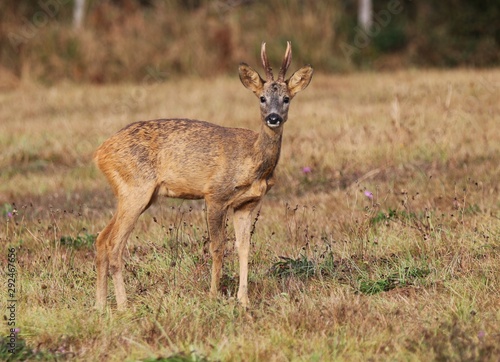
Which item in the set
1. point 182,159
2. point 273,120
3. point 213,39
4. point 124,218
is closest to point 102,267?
point 124,218

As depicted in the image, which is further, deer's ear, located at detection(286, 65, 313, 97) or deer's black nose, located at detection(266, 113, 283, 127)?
deer's ear, located at detection(286, 65, 313, 97)

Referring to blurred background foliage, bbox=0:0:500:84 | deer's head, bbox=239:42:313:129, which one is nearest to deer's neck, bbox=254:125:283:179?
deer's head, bbox=239:42:313:129

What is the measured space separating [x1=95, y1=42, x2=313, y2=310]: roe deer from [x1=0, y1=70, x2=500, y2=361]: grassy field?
0.32 meters

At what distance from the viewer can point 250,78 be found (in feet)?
21.9

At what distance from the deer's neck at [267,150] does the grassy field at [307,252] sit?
2.48 feet

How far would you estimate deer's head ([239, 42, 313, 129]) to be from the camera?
6.35 meters

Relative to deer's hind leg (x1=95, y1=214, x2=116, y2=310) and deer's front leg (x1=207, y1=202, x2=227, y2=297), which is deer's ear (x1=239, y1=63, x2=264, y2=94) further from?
deer's hind leg (x1=95, y1=214, x2=116, y2=310)

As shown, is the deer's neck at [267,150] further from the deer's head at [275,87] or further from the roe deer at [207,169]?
the deer's head at [275,87]

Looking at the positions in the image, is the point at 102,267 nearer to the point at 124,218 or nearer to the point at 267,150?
the point at 124,218

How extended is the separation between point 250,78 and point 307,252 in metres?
1.46

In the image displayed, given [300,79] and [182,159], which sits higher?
[300,79]

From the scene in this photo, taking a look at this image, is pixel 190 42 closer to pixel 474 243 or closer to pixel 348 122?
pixel 348 122

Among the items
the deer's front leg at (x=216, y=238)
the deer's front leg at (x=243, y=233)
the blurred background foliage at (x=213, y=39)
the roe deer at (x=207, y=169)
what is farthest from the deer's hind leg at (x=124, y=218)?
the blurred background foliage at (x=213, y=39)

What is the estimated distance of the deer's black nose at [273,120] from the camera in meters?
6.25
